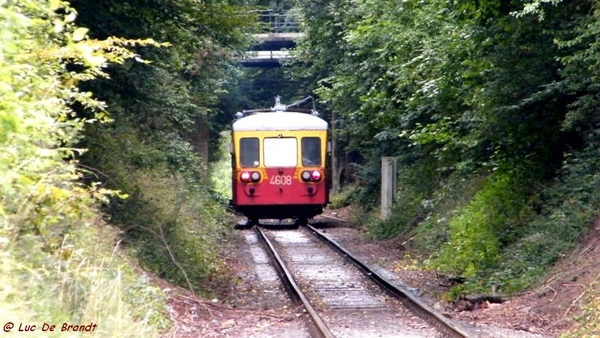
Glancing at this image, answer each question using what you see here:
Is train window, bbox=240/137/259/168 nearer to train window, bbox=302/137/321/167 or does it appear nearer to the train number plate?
the train number plate

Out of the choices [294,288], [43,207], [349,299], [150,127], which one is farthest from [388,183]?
[43,207]

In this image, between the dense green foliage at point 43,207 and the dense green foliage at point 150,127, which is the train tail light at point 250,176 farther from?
the dense green foliage at point 43,207

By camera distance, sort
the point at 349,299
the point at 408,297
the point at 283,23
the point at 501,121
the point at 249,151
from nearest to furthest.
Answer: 1. the point at 408,297
2. the point at 349,299
3. the point at 501,121
4. the point at 249,151
5. the point at 283,23

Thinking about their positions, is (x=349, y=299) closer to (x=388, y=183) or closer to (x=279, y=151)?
(x=279, y=151)

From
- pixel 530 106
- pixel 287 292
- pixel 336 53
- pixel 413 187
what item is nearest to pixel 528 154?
pixel 530 106

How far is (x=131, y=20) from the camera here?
13.8 m

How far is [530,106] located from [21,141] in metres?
9.17

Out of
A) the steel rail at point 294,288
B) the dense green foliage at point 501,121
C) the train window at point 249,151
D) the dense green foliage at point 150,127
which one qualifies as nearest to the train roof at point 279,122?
the train window at point 249,151

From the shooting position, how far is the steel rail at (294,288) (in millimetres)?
9997

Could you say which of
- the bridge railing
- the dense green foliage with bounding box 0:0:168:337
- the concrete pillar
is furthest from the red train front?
the bridge railing

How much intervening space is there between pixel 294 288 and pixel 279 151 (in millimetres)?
7535

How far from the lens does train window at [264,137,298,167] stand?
68.5 ft

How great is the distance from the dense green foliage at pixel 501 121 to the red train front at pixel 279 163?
79.1 inches

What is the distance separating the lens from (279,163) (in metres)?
20.8
